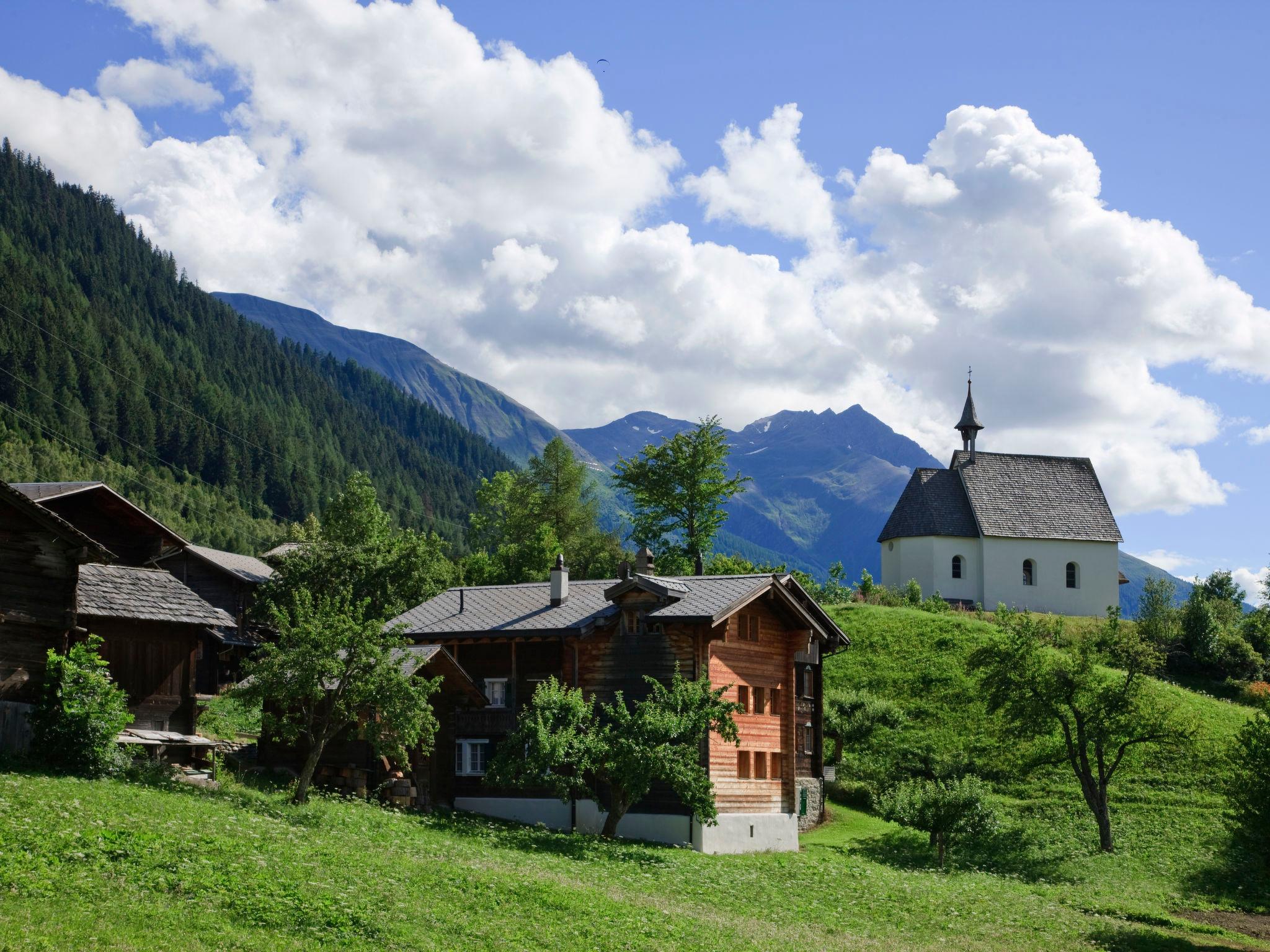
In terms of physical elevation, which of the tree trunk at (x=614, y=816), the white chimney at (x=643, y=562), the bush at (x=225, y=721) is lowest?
the tree trunk at (x=614, y=816)

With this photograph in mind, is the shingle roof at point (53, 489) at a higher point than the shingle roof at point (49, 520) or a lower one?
higher

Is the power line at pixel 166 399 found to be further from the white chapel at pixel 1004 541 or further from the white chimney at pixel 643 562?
the white chimney at pixel 643 562

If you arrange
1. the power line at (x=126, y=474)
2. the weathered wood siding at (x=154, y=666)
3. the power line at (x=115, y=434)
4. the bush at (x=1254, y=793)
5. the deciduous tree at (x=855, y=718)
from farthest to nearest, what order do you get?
the power line at (x=115, y=434), the power line at (x=126, y=474), the deciduous tree at (x=855, y=718), the bush at (x=1254, y=793), the weathered wood siding at (x=154, y=666)

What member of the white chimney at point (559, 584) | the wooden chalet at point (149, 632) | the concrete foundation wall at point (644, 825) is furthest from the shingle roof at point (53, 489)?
the concrete foundation wall at point (644, 825)

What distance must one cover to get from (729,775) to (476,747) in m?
8.27

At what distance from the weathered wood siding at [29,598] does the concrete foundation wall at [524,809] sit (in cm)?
1519

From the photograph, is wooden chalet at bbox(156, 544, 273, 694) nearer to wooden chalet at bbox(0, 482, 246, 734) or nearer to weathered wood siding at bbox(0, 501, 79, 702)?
wooden chalet at bbox(0, 482, 246, 734)

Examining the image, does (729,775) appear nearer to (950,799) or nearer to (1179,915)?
(950,799)

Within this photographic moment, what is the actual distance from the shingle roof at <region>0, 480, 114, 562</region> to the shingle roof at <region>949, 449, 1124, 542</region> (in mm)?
60639

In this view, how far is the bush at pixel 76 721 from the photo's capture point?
26906mm

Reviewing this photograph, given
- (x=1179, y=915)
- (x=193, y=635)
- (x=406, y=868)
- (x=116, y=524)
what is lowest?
(x=1179, y=915)

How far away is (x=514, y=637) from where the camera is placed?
131 ft

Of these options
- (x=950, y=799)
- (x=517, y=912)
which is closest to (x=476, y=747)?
(x=950, y=799)

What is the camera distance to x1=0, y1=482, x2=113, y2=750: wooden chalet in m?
28.1
